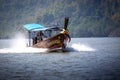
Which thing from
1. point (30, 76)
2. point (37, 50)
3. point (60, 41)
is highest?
point (30, 76)

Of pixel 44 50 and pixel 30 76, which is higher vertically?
pixel 30 76

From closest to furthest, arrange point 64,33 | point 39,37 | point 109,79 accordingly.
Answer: point 109,79 < point 64,33 < point 39,37

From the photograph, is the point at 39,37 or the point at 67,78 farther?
the point at 39,37

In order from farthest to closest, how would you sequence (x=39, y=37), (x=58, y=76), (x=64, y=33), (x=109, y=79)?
(x=39, y=37) → (x=64, y=33) → (x=58, y=76) → (x=109, y=79)

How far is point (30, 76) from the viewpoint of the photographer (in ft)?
121

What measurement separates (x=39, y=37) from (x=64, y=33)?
24.8 ft

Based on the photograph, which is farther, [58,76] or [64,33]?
[64,33]

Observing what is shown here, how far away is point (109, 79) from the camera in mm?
33844

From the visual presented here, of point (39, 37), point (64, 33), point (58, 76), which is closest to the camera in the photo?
point (58, 76)

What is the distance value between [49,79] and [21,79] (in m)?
3.32

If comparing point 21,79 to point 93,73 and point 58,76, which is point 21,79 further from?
point 93,73

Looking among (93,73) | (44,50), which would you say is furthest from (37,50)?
(93,73)

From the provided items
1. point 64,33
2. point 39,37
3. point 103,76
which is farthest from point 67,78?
point 39,37

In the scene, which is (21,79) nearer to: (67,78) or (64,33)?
(67,78)
